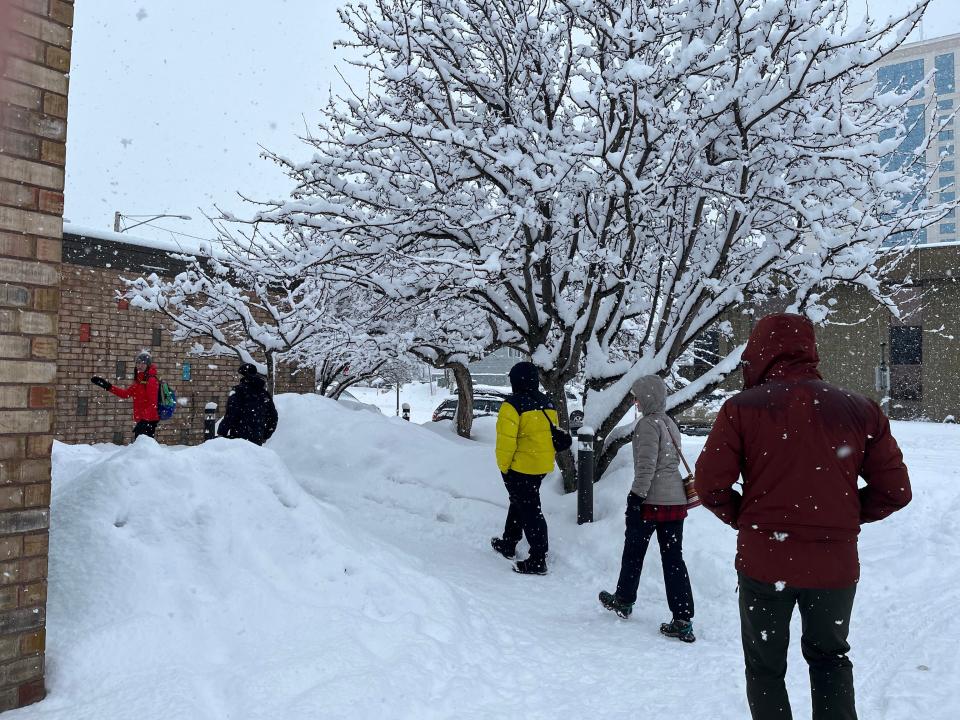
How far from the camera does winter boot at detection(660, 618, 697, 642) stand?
4.35 m

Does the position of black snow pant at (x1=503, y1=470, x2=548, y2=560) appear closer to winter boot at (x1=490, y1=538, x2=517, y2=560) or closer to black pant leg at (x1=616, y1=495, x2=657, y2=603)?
winter boot at (x1=490, y1=538, x2=517, y2=560)

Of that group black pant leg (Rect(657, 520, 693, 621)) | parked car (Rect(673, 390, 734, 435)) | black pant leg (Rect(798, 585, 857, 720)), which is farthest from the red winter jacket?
parked car (Rect(673, 390, 734, 435))

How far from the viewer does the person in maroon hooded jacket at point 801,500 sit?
2451 millimetres

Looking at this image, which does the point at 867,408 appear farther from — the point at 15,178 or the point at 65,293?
the point at 65,293

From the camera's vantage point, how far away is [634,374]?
22.6 feet

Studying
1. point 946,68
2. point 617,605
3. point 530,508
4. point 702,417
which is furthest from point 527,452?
point 946,68

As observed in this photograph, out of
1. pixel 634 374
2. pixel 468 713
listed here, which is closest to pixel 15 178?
pixel 468 713

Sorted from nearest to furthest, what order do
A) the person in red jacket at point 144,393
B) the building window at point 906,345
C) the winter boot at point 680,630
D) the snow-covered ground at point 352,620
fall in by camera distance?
1. the snow-covered ground at point 352,620
2. the winter boot at point 680,630
3. the person in red jacket at point 144,393
4. the building window at point 906,345

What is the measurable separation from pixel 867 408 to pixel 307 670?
2.81 metres

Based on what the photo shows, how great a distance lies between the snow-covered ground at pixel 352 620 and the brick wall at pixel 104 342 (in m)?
8.68

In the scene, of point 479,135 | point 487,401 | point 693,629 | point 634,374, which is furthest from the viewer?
point 487,401

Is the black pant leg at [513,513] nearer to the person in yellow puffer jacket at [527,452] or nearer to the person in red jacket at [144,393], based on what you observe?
the person in yellow puffer jacket at [527,452]

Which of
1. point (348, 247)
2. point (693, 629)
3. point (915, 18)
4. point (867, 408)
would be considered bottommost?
point (693, 629)

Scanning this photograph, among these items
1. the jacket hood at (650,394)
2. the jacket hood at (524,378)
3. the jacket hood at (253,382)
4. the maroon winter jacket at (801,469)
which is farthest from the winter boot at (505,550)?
the maroon winter jacket at (801,469)
